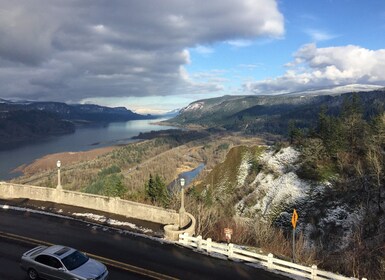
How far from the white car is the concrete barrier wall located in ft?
33.1

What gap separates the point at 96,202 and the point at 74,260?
13.2m

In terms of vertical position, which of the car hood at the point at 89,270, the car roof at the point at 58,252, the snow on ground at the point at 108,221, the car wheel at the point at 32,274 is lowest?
the snow on ground at the point at 108,221

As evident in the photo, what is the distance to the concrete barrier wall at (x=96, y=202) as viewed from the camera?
2767 cm

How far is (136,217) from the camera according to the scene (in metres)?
A: 28.5

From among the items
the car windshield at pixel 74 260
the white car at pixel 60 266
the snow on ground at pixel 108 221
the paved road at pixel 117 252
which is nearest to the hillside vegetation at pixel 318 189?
the snow on ground at pixel 108 221

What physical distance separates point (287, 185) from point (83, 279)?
58.0 metres

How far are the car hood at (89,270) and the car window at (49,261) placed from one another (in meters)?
0.88

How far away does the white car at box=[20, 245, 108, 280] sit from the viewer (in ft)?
55.0

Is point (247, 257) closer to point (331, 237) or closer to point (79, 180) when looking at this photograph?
point (331, 237)

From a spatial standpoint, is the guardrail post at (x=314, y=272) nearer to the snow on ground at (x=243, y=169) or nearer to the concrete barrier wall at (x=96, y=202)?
the concrete barrier wall at (x=96, y=202)

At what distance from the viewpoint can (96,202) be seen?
3045 cm

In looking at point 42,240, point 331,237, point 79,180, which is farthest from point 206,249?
point 79,180

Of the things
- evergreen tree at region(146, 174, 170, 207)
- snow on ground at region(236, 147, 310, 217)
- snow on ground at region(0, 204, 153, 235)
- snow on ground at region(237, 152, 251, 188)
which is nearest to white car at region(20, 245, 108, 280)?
snow on ground at region(0, 204, 153, 235)

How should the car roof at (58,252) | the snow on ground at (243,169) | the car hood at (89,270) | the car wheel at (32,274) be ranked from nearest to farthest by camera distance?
1. the car hood at (89,270)
2. the car roof at (58,252)
3. the car wheel at (32,274)
4. the snow on ground at (243,169)
